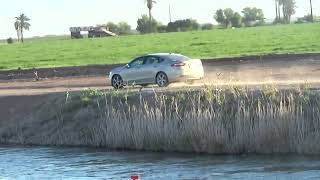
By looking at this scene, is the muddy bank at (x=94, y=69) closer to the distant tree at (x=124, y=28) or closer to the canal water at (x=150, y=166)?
the canal water at (x=150, y=166)

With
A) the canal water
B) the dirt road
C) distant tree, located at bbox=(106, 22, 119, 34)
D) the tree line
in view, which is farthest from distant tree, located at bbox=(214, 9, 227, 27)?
the canal water

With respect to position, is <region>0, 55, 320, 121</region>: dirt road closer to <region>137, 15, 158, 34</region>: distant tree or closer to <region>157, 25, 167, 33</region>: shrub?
<region>157, 25, 167, 33</region>: shrub

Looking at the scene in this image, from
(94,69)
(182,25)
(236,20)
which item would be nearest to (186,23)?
(182,25)

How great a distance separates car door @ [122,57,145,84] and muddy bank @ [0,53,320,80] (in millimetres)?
13292

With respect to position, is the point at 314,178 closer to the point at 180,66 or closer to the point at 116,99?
the point at 116,99

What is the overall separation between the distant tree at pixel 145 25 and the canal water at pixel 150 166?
13241 cm

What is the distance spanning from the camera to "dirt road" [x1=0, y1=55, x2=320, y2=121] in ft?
110

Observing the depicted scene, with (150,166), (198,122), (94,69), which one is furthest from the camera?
(94,69)

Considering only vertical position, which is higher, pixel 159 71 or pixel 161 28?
pixel 161 28

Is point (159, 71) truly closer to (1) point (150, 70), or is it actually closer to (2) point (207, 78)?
(1) point (150, 70)

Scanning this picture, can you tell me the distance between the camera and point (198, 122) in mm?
22922

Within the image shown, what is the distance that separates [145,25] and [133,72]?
125586 millimetres

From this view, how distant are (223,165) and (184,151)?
3.08 m

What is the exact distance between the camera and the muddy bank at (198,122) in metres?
21.6
